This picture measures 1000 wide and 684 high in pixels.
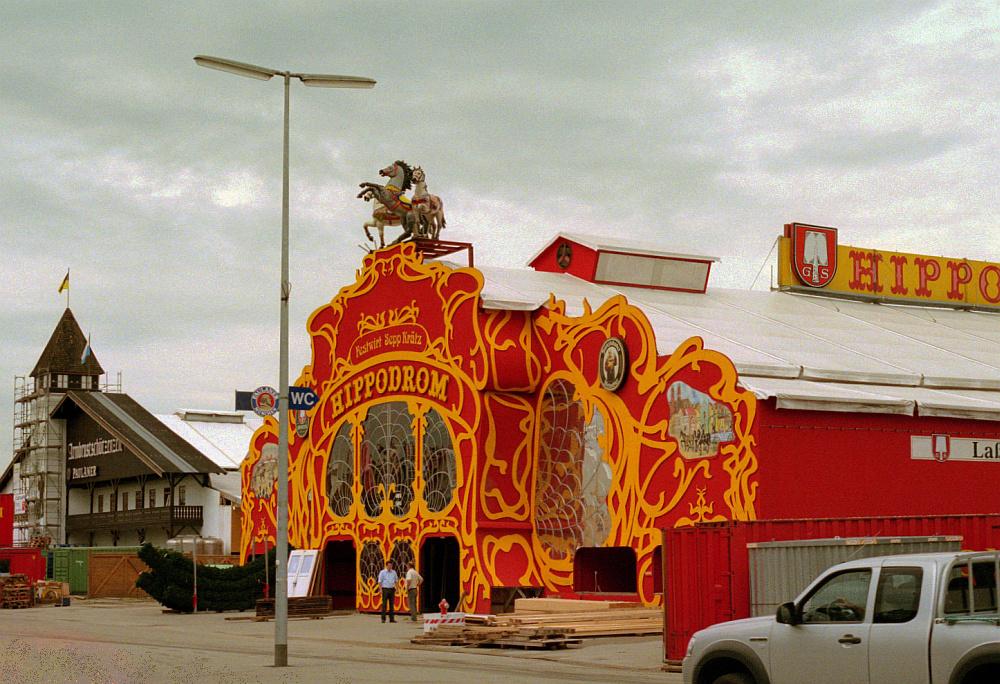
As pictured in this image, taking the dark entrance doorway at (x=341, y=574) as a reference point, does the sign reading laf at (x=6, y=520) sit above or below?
above

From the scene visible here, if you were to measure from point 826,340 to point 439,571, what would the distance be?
45.8ft

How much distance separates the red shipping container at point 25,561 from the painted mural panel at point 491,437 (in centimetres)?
2096

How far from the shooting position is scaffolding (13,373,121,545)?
87.0m

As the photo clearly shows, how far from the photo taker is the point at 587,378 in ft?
117

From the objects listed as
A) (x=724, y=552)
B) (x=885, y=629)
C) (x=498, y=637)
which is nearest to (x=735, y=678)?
(x=885, y=629)

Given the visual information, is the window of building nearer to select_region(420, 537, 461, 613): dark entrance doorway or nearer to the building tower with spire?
select_region(420, 537, 461, 613): dark entrance doorway

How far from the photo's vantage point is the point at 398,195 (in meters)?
43.8

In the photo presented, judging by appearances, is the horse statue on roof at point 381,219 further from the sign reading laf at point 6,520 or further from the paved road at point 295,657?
the sign reading laf at point 6,520

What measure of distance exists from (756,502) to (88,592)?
141 feet

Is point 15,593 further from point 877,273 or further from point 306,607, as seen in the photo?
point 877,273

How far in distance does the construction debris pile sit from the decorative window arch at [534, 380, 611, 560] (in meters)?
3.86

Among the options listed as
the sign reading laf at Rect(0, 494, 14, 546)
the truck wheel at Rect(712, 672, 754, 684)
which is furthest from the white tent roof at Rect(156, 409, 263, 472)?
the truck wheel at Rect(712, 672, 754, 684)

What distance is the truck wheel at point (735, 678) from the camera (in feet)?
49.3

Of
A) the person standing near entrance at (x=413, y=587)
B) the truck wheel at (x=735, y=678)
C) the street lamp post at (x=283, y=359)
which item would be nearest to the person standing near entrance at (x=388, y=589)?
the person standing near entrance at (x=413, y=587)
